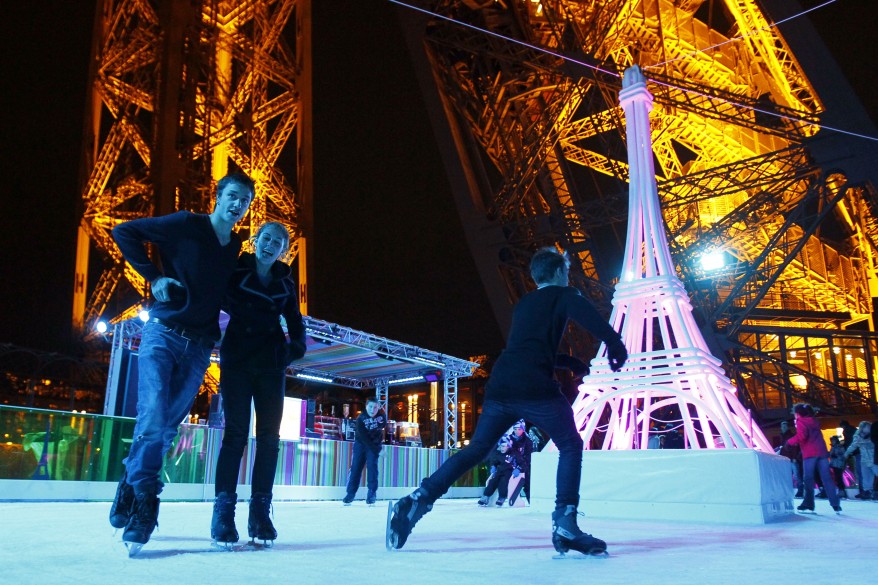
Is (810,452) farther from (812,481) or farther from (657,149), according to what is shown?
(657,149)

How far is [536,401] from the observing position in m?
3.14

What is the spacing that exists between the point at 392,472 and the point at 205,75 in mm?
15252

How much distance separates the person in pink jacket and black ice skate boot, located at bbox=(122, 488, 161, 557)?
22.8ft

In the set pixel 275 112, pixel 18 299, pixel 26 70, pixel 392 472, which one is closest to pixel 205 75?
pixel 275 112

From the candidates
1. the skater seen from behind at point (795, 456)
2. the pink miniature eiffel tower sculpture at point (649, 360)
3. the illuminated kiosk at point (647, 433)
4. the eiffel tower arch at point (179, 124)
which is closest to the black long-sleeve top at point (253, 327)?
the illuminated kiosk at point (647, 433)

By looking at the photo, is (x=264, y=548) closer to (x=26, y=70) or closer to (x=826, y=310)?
(x=26, y=70)

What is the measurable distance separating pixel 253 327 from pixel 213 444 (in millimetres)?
7459

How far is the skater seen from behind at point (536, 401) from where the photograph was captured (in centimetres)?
314

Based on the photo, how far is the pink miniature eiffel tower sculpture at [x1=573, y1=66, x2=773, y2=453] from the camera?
6129mm

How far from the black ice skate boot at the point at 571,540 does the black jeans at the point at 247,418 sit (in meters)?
1.27

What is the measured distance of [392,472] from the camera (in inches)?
517

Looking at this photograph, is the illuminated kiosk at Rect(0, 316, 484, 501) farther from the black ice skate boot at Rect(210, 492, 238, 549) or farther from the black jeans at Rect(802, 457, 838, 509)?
the black jeans at Rect(802, 457, 838, 509)

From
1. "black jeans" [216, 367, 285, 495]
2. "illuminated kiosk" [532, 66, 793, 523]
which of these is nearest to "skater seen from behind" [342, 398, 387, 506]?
"illuminated kiosk" [532, 66, 793, 523]

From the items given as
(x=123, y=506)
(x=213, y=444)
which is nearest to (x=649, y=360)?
(x=123, y=506)
